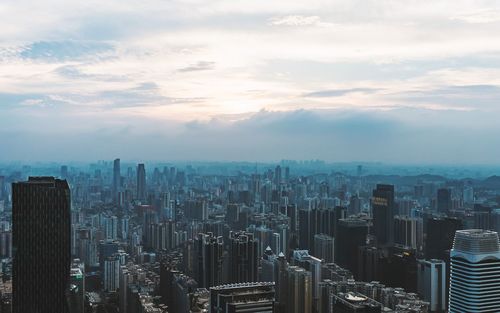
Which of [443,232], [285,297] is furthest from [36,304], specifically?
[443,232]

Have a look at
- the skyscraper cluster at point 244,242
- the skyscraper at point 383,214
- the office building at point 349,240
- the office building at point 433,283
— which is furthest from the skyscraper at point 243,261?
the skyscraper at point 383,214

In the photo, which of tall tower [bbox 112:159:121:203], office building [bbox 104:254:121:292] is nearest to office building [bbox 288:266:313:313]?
office building [bbox 104:254:121:292]

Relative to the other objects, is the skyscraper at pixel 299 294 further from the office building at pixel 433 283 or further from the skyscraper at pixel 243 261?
the office building at pixel 433 283

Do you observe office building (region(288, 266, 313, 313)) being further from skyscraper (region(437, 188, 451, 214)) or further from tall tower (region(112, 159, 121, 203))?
tall tower (region(112, 159, 121, 203))

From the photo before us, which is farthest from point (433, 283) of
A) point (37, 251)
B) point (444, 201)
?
point (37, 251)

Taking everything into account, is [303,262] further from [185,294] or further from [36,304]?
[36,304]

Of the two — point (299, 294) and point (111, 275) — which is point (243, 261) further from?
point (111, 275)
